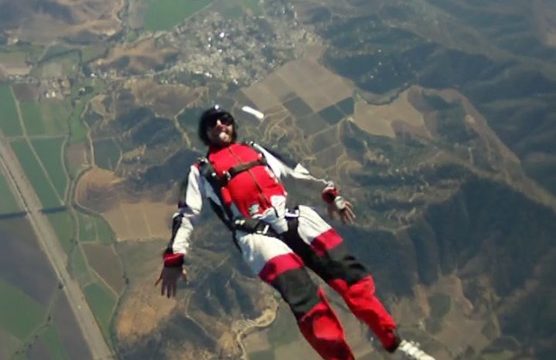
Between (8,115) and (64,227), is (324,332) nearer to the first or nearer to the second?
(64,227)

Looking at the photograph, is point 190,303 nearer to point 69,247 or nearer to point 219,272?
point 219,272

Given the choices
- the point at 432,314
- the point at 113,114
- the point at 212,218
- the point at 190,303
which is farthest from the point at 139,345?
the point at 113,114

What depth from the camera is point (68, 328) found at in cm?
6344

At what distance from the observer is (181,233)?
7840 millimetres

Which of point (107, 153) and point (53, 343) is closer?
point (53, 343)

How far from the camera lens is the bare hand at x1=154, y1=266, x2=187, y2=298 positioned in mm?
7371

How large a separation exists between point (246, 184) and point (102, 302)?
62.1 metres

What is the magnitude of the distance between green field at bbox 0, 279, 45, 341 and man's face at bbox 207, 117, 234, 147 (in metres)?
62.4

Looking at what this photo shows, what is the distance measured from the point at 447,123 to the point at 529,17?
152ft

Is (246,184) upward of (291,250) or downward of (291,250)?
upward

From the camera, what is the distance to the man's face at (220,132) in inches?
328

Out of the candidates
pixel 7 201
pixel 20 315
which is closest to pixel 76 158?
pixel 7 201

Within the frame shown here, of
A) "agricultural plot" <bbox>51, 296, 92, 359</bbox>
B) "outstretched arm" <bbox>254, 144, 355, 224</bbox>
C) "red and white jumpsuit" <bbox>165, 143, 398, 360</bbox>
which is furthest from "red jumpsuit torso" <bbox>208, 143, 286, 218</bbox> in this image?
"agricultural plot" <bbox>51, 296, 92, 359</bbox>

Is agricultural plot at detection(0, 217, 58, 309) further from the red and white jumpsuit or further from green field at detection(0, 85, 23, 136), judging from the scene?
the red and white jumpsuit
